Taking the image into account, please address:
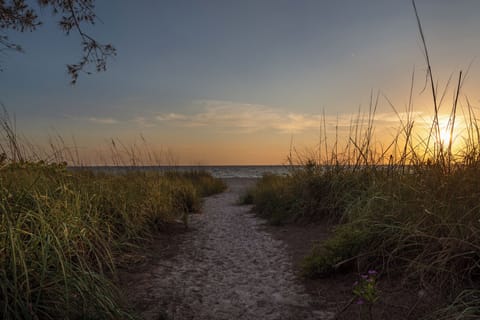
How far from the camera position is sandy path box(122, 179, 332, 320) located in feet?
8.31

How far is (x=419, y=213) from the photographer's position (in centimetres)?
282

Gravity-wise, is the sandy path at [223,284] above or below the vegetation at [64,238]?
below

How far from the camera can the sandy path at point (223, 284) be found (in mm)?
2533

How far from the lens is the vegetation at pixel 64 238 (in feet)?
6.51

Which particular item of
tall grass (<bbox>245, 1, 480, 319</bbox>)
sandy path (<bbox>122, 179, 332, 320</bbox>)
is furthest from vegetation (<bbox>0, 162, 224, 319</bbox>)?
tall grass (<bbox>245, 1, 480, 319</bbox>)

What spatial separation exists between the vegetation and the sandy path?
0.35 m

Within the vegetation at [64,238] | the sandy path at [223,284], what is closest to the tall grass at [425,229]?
the sandy path at [223,284]

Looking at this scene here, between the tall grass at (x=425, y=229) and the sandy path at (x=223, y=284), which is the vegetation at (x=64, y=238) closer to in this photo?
the sandy path at (x=223, y=284)

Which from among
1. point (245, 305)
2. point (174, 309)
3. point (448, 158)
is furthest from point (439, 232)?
point (174, 309)

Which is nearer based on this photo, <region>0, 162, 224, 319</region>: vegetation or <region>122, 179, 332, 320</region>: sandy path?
<region>0, 162, 224, 319</region>: vegetation

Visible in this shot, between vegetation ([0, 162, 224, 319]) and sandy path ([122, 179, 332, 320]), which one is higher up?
vegetation ([0, 162, 224, 319])

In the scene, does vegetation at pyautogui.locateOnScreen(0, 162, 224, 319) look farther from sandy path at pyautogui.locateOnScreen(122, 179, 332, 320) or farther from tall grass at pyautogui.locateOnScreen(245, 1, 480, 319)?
tall grass at pyautogui.locateOnScreen(245, 1, 480, 319)

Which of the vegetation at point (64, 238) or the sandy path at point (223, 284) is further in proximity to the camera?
the sandy path at point (223, 284)

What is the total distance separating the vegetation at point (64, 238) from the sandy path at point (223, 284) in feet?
1.14
